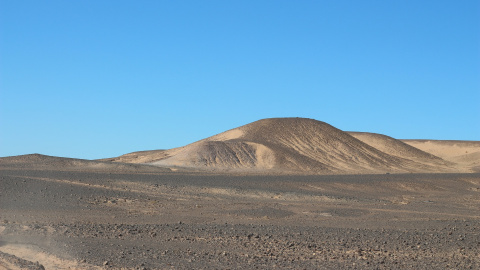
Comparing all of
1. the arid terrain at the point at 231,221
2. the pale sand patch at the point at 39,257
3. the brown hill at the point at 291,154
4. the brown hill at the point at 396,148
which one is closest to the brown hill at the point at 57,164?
the arid terrain at the point at 231,221

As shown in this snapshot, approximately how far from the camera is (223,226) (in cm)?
1725

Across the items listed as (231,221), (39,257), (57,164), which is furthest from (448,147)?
(39,257)

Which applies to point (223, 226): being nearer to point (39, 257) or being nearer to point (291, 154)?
point (39, 257)

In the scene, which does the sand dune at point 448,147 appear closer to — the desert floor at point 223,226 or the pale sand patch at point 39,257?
the desert floor at point 223,226

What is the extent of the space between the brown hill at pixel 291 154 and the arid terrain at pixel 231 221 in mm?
13152

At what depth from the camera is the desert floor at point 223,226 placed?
1237 centimetres

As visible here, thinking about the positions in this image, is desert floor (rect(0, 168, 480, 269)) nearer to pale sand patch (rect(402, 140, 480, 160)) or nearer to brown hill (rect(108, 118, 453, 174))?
brown hill (rect(108, 118, 453, 174))

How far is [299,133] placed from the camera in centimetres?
7006

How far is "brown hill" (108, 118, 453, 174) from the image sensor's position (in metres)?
55.5

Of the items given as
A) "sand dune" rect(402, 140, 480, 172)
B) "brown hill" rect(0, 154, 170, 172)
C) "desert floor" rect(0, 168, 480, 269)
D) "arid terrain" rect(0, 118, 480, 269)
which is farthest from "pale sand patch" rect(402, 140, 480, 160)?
"desert floor" rect(0, 168, 480, 269)

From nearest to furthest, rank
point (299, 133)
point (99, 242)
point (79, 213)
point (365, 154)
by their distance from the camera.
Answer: point (99, 242), point (79, 213), point (365, 154), point (299, 133)

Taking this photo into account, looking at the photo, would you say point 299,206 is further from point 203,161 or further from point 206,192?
point 203,161

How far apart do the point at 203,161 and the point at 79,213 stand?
34.6 m

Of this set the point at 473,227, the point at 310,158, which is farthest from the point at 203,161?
the point at 473,227
